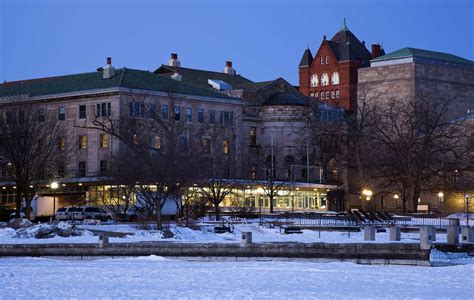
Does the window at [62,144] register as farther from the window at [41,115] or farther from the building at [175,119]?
the window at [41,115]

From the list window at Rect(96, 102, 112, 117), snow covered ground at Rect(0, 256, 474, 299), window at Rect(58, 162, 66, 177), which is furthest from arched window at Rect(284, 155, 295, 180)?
snow covered ground at Rect(0, 256, 474, 299)

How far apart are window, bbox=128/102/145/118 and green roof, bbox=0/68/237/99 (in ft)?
6.88

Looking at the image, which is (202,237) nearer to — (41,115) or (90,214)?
(90,214)

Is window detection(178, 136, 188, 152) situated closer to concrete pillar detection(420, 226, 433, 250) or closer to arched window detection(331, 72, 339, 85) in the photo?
concrete pillar detection(420, 226, 433, 250)

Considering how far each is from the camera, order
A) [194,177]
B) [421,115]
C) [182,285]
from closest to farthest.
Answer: [182,285], [194,177], [421,115]

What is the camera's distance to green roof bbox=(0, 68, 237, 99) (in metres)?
115

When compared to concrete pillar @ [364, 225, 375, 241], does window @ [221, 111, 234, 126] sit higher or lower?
higher

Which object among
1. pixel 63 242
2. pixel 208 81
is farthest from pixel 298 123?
pixel 63 242

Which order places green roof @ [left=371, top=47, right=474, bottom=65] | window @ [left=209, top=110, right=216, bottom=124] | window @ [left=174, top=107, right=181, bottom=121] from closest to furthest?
1. window @ [left=174, top=107, right=181, bottom=121]
2. window @ [left=209, top=110, right=216, bottom=124]
3. green roof @ [left=371, top=47, right=474, bottom=65]

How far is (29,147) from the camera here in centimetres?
8731

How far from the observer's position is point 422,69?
466 ft

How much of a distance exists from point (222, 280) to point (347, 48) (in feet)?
478

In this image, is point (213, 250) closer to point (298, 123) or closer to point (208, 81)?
point (298, 123)

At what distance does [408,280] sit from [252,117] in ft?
286
